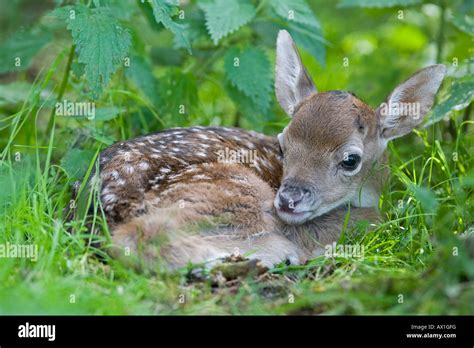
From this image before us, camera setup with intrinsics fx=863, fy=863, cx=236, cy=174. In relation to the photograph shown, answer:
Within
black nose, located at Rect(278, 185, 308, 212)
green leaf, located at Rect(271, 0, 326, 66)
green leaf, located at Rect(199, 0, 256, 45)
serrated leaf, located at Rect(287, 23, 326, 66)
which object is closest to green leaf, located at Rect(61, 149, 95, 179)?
green leaf, located at Rect(199, 0, 256, 45)

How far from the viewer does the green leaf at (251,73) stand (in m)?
6.84

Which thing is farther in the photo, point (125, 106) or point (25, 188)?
point (125, 106)

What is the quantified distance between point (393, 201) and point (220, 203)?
5.16 ft

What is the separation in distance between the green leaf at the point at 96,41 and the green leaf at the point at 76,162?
1.63 ft

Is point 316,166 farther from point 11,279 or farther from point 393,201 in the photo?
point 11,279

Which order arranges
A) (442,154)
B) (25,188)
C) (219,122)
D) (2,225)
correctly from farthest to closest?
(219,122) → (442,154) → (25,188) → (2,225)

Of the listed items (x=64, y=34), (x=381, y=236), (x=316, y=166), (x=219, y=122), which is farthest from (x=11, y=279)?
(x=64, y=34)

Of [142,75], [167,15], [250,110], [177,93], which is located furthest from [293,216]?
[142,75]

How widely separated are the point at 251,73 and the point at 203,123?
821mm

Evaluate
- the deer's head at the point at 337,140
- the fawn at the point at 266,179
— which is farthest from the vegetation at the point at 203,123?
the deer's head at the point at 337,140

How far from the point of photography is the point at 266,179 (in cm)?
609

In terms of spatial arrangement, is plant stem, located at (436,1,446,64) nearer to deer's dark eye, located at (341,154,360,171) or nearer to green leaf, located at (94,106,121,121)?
deer's dark eye, located at (341,154,360,171)
